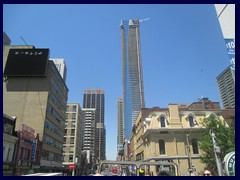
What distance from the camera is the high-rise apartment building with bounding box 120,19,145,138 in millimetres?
170125

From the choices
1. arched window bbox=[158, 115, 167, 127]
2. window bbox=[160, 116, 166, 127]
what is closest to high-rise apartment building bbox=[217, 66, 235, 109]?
arched window bbox=[158, 115, 167, 127]

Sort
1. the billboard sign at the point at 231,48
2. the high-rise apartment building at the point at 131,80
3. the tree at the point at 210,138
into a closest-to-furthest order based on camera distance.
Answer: the billboard sign at the point at 231,48
the tree at the point at 210,138
the high-rise apartment building at the point at 131,80

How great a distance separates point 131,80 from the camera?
173750 mm

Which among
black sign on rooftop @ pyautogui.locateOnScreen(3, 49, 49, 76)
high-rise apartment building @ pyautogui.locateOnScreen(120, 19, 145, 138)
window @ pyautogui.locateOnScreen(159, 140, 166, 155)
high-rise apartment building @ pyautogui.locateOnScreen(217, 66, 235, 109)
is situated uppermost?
high-rise apartment building @ pyautogui.locateOnScreen(120, 19, 145, 138)

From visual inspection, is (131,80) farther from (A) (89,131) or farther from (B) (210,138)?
(B) (210,138)

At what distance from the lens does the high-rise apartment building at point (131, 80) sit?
17012 cm

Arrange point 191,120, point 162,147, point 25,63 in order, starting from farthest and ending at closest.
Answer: point 25,63, point 191,120, point 162,147

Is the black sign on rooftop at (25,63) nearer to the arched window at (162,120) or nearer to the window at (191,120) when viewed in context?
the arched window at (162,120)

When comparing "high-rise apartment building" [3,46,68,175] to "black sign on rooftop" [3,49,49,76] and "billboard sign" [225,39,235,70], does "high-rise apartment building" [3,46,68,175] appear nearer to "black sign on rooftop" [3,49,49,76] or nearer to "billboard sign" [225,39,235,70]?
"black sign on rooftop" [3,49,49,76]

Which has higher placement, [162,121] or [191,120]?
[191,120]

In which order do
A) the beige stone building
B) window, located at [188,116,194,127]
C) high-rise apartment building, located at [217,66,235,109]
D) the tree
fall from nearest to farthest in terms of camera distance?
1. high-rise apartment building, located at [217,66,235,109]
2. the tree
3. the beige stone building
4. window, located at [188,116,194,127]

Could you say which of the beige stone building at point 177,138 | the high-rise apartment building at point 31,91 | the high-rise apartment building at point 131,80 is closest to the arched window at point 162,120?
the beige stone building at point 177,138

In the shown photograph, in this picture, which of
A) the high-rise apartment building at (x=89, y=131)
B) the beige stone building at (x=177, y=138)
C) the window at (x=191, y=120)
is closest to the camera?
the beige stone building at (x=177, y=138)

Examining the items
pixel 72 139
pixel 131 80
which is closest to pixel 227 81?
pixel 72 139
